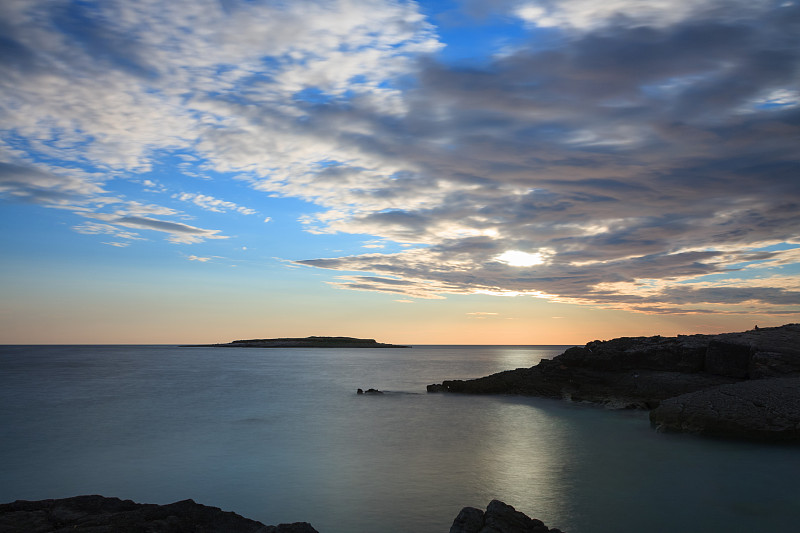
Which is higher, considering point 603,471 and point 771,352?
point 771,352

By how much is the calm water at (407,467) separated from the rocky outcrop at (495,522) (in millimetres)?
2911

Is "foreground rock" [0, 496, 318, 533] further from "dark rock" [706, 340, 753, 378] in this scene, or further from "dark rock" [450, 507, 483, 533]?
"dark rock" [706, 340, 753, 378]

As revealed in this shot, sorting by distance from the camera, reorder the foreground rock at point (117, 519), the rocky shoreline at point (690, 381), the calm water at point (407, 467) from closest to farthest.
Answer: the foreground rock at point (117, 519) < the calm water at point (407, 467) < the rocky shoreline at point (690, 381)

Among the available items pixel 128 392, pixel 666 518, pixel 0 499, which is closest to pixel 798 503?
pixel 666 518

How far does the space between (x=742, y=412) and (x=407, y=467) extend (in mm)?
11900

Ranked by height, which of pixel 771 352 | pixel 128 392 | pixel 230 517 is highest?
pixel 771 352

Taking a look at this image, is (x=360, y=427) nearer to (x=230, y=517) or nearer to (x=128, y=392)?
(x=230, y=517)

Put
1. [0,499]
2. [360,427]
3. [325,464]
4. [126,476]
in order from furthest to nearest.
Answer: [360,427] → [325,464] → [126,476] → [0,499]

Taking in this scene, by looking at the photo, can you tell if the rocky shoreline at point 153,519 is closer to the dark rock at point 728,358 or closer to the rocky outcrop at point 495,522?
the rocky outcrop at point 495,522

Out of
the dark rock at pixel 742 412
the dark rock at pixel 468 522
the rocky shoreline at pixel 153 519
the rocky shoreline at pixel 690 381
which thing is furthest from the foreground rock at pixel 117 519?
the rocky shoreline at pixel 690 381

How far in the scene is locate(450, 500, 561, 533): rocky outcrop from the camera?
6730 millimetres

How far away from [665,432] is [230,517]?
16.8 meters

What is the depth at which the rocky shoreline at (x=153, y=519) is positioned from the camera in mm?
6684

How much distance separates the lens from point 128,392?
1464 inches
